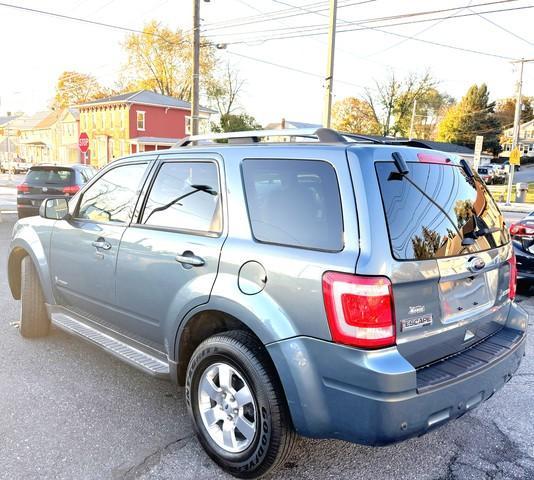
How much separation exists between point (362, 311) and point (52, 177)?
37.6ft

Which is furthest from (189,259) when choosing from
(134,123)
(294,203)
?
(134,123)

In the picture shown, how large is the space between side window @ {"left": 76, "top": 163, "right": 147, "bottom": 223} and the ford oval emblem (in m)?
2.27

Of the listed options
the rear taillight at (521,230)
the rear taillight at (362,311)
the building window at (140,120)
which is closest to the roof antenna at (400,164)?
the rear taillight at (362,311)

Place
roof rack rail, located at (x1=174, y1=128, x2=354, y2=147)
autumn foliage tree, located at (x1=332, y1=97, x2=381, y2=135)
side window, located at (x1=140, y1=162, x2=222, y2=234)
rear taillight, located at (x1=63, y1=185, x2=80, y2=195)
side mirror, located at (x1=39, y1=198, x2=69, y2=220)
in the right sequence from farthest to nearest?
autumn foliage tree, located at (x1=332, y1=97, x2=381, y2=135), rear taillight, located at (x1=63, y1=185, x2=80, y2=195), side mirror, located at (x1=39, y1=198, x2=69, y2=220), side window, located at (x1=140, y1=162, x2=222, y2=234), roof rack rail, located at (x1=174, y1=128, x2=354, y2=147)

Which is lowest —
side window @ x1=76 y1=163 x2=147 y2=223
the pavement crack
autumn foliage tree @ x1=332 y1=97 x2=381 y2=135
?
the pavement crack

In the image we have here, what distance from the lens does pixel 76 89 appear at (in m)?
64.8

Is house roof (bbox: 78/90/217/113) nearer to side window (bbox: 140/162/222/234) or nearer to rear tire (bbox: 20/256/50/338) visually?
rear tire (bbox: 20/256/50/338)

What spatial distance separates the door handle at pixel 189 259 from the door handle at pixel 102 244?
2.75 feet

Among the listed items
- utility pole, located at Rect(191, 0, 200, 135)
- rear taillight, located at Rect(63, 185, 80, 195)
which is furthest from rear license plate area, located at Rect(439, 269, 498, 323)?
utility pole, located at Rect(191, 0, 200, 135)

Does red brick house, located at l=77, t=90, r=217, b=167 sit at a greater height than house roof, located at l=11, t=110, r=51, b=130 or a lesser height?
lesser

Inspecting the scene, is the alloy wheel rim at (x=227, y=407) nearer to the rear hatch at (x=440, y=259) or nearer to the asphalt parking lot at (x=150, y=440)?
the asphalt parking lot at (x=150, y=440)

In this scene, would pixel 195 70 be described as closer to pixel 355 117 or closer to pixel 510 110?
pixel 355 117

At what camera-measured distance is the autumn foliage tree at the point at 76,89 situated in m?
62.2

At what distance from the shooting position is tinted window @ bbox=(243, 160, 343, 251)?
2.32m
